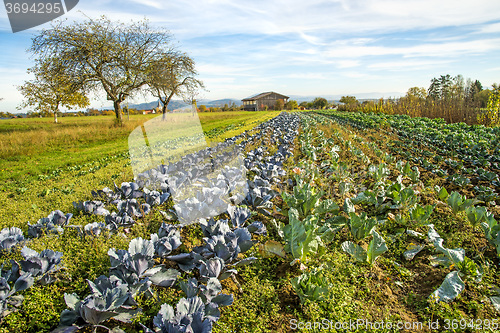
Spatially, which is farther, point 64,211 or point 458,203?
point 64,211

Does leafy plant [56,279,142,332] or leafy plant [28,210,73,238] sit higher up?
leafy plant [28,210,73,238]

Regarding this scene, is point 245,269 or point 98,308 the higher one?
point 98,308

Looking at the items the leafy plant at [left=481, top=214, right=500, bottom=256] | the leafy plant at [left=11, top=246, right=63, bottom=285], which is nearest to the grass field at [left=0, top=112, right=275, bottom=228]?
the leafy plant at [left=11, top=246, right=63, bottom=285]

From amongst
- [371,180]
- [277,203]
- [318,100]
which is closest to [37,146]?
[277,203]

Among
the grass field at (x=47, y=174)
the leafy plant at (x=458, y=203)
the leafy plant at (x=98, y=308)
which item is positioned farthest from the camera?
the grass field at (x=47, y=174)

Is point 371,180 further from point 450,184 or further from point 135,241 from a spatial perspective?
point 135,241

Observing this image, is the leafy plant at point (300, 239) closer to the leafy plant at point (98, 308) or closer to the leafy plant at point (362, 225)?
the leafy plant at point (362, 225)

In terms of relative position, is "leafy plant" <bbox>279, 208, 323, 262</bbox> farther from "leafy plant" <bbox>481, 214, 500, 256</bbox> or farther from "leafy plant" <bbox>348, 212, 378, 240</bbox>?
"leafy plant" <bbox>481, 214, 500, 256</bbox>

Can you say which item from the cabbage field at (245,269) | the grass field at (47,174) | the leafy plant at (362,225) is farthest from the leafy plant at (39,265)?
the leafy plant at (362,225)

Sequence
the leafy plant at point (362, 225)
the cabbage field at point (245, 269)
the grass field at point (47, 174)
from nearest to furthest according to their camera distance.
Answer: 1. the cabbage field at point (245, 269)
2. the leafy plant at point (362, 225)
3. the grass field at point (47, 174)

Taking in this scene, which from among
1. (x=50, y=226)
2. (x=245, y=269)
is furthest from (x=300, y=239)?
(x=50, y=226)

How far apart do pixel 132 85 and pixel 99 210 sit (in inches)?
915

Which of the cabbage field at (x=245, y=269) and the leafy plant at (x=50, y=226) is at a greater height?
the leafy plant at (x=50, y=226)

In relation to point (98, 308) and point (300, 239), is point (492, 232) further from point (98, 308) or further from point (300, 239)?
point (98, 308)
